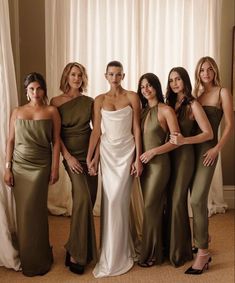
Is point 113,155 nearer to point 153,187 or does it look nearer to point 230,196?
point 153,187

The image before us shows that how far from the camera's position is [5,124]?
8.65 feet

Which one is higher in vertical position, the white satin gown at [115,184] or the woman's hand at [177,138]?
the woman's hand at [177,138]

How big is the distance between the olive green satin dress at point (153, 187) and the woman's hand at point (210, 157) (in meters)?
0.26

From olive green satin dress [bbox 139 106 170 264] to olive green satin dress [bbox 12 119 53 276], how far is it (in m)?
0.69

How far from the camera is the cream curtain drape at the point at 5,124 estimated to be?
260 cm

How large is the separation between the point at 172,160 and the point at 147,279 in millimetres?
850

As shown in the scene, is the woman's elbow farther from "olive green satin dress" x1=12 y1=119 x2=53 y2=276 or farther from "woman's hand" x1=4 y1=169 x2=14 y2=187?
"woman's hand" x1=4 y1=169 x2=14 y2=187

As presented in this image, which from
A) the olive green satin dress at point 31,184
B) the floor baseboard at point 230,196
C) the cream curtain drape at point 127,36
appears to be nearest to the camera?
the olive green satin dress at point 31,184

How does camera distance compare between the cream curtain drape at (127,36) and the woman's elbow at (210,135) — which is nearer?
the woman's elbow at (210,135)

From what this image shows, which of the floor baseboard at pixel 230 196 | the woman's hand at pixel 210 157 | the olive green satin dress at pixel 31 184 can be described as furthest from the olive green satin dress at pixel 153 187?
the floor baseboard at pixel 230 196

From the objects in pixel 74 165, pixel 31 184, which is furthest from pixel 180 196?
pixel 31 184

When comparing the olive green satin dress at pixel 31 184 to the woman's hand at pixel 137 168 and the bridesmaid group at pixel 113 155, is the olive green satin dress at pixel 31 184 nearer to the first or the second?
the bridesmaid group at pixel 113 155

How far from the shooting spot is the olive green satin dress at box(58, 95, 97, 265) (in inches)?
103

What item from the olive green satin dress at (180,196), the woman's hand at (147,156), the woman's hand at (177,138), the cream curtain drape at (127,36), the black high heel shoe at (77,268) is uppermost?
the cream curtain drape at (127,36)
